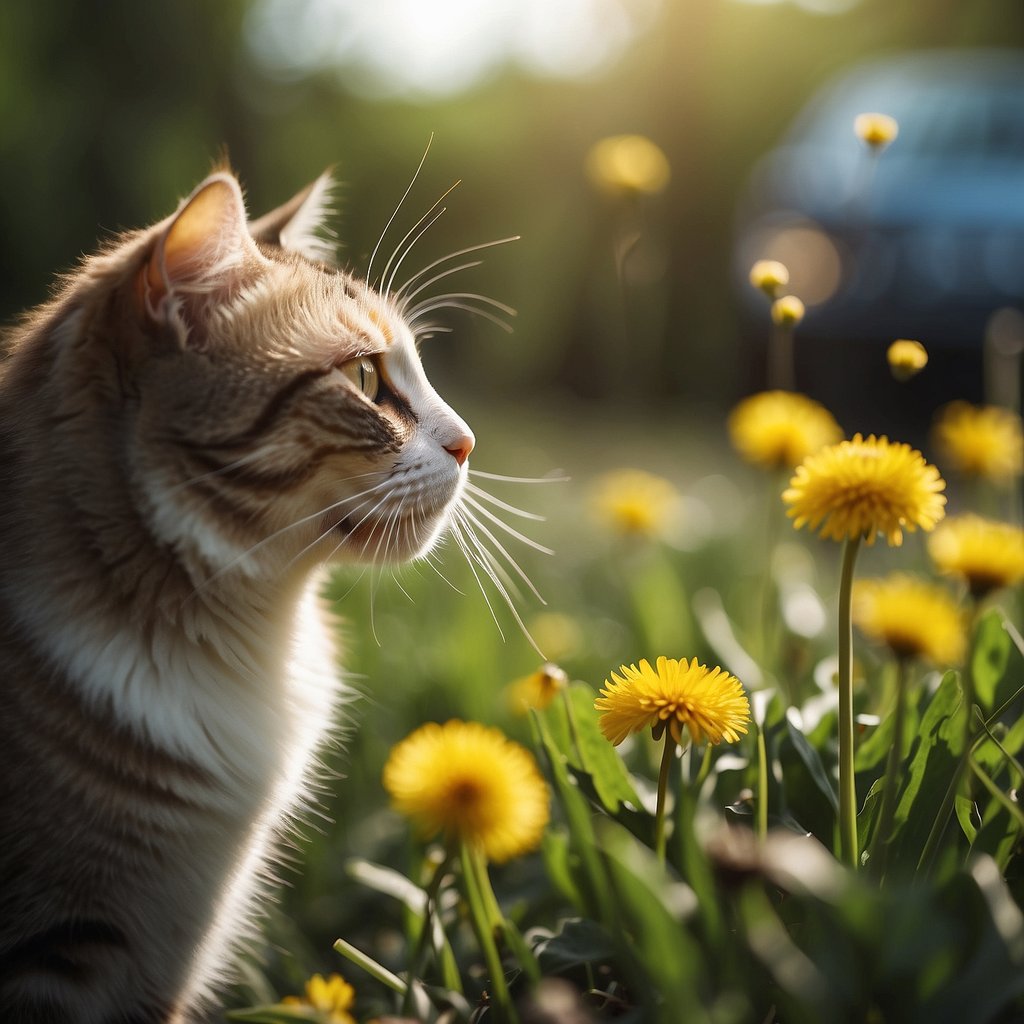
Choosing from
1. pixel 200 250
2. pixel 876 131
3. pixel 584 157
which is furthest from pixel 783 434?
pixel 584 157

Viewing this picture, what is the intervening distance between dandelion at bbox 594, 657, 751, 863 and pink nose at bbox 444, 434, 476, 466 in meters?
0.44

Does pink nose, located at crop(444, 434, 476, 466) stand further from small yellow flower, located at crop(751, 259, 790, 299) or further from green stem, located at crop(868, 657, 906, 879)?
green stem, located at crop(868, 657, 906, 879)

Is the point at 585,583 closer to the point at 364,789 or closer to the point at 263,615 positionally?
the point at 364,789

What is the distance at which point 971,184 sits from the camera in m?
4.29

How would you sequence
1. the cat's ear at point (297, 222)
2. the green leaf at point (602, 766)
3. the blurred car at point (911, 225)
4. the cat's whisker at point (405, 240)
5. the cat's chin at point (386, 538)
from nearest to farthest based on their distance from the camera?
1. the green leaf at point (602, 766)
2. the cat's chin at point (386, 538)
3. the cat's whisker at point (405, 240)
4. the cat's ear at point (297, 222)
5. the blurred car at point (911, 225)

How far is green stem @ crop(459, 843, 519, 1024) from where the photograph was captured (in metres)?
0.94

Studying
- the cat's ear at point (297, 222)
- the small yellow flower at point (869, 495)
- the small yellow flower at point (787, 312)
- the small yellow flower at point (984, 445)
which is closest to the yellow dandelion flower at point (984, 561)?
the small yellow flower at point (869, 495)

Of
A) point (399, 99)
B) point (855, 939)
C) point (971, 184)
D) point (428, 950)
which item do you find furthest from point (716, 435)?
point (855, 939)

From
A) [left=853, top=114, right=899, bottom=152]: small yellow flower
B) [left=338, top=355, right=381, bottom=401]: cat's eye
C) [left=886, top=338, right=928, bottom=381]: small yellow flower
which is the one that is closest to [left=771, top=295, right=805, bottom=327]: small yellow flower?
[left=886, top=338, right=928, bottom=381]: small yellow flower

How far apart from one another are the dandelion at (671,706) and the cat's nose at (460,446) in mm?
444

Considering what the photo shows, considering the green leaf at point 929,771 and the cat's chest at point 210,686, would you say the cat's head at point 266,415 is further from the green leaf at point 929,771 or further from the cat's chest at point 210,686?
the green leaf at point 929,771

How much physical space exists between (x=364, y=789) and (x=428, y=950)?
22.3 inches

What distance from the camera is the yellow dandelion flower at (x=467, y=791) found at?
1.05 meters

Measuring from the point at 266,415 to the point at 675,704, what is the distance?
0.55 meters
